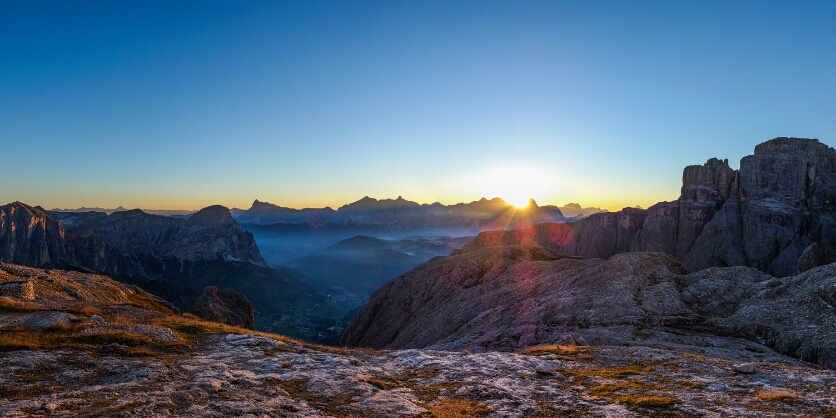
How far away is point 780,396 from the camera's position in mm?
20172

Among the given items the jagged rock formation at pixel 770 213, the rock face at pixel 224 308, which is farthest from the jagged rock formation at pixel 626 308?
the jagged rock formation at pixel 770 213

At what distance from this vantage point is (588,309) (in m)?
51.2

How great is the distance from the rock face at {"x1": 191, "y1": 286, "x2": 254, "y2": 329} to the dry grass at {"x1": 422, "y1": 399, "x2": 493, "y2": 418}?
66.7 metres

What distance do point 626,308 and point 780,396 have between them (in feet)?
98.6

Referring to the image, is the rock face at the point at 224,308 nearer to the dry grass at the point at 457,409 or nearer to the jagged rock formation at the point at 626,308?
the jagged rock formation at the point at 626,308

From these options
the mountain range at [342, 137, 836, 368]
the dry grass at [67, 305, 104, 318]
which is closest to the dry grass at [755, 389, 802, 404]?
the mountain range at [342, 137, 836, 368]

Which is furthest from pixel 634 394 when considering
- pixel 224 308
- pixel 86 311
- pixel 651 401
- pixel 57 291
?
pixel 224 308

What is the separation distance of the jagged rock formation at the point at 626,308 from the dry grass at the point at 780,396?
55.7 feet

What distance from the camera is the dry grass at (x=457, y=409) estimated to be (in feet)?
60.8

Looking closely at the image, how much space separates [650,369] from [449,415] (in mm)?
16344

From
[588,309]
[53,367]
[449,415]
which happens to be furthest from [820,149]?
[53,367]

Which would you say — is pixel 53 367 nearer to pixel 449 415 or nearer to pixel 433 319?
pixel 449 415

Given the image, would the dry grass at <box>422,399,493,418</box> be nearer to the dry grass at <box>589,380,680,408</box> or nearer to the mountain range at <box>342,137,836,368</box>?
the dry grass at <box>589,380,680,408</box>

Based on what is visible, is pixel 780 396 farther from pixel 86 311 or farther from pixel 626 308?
pixel 86 311
